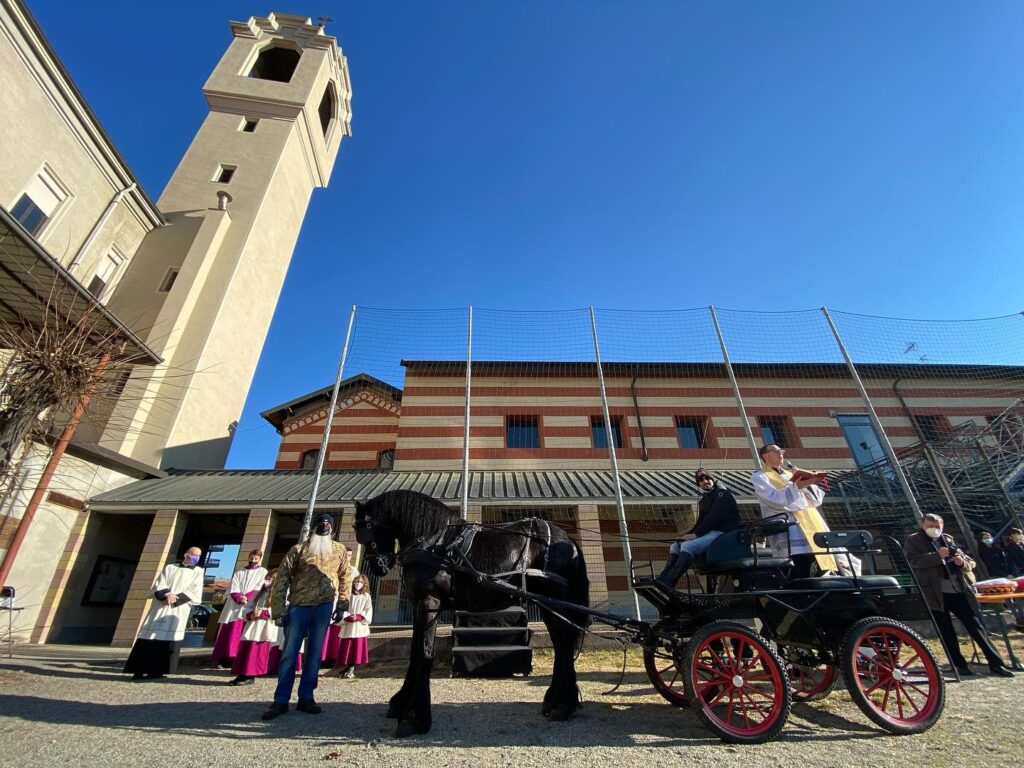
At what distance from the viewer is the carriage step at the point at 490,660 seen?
5934 mm

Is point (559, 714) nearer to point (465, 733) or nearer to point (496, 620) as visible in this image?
point (465, 733)

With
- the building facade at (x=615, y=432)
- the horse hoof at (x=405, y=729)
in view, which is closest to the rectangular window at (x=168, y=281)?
the building facade at (x=615, y=432)

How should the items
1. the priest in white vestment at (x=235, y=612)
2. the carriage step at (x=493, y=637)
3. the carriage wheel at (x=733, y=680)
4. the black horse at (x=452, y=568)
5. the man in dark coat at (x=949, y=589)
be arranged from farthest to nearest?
the priest in white vestment at (x=235, y=612)
the carriage step at (x=493, y=637)
the man in dark coat at (x=949, y=589)
the black horse at (x=452, y=568)
the carriage wheel at (x=733, y=680)

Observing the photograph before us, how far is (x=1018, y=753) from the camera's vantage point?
3.04 m

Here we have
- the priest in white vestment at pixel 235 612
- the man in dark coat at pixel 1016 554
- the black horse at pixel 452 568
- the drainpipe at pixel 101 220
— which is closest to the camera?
the black horse at pixel 452 568

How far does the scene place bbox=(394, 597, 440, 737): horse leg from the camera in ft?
11.8

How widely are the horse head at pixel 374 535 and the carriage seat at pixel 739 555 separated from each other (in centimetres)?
295

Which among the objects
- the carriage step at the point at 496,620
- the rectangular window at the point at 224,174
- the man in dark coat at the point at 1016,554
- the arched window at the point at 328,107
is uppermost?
the arched window at the point at 328,107

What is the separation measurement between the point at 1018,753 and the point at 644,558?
9625 millimetres

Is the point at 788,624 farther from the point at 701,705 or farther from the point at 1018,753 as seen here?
the point at 1018,753

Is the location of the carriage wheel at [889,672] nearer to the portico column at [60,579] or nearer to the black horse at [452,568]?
the black horse at [452,568]

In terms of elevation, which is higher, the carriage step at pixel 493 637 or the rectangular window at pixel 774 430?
the rectangular window at pixel 774 430

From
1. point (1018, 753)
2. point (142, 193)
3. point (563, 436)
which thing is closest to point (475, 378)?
point (563, 436)

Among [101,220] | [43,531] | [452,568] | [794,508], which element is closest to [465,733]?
[452,568]
